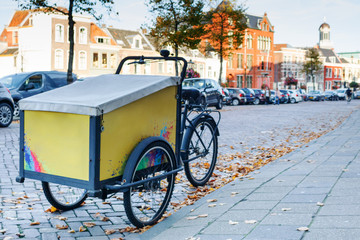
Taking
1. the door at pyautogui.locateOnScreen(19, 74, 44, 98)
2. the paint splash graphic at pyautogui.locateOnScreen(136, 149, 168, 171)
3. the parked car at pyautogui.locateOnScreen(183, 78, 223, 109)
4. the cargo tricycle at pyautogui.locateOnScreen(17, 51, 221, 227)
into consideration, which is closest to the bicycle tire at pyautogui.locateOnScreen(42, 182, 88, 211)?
the cargo tricycle at pyautogui.locateOnScreen(17, 51, 221, 227)

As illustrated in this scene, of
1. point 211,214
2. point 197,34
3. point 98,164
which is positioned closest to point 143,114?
point 98,164

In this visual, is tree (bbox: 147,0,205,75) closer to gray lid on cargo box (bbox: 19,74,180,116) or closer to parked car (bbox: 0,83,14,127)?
parked car (bbox: 0,83,14,127)

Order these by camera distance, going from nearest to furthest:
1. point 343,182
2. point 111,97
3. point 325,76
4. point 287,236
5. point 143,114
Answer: point 287,236 < point 111,97 < point 143,114 < point 343,182 < point 325,76

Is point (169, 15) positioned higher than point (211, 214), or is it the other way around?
point (169, 15)

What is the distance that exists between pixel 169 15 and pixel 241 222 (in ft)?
102

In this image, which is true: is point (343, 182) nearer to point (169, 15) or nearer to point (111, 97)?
point (111, 97)

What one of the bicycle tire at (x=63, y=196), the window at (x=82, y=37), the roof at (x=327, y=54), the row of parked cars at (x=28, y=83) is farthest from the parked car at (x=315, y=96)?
the bicycle tire at (x=63, y=196)

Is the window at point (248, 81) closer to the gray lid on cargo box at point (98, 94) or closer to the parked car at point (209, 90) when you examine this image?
the parked car at point (209, 90)

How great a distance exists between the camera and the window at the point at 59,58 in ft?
156

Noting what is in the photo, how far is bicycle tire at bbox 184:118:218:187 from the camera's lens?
5.52m

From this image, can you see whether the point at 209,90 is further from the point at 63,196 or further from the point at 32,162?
the point at 32,162

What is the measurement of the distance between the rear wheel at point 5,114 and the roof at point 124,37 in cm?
4131

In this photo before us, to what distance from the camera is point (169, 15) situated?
33.9 meters

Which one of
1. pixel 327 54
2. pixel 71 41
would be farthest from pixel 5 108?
pixel 327 54
